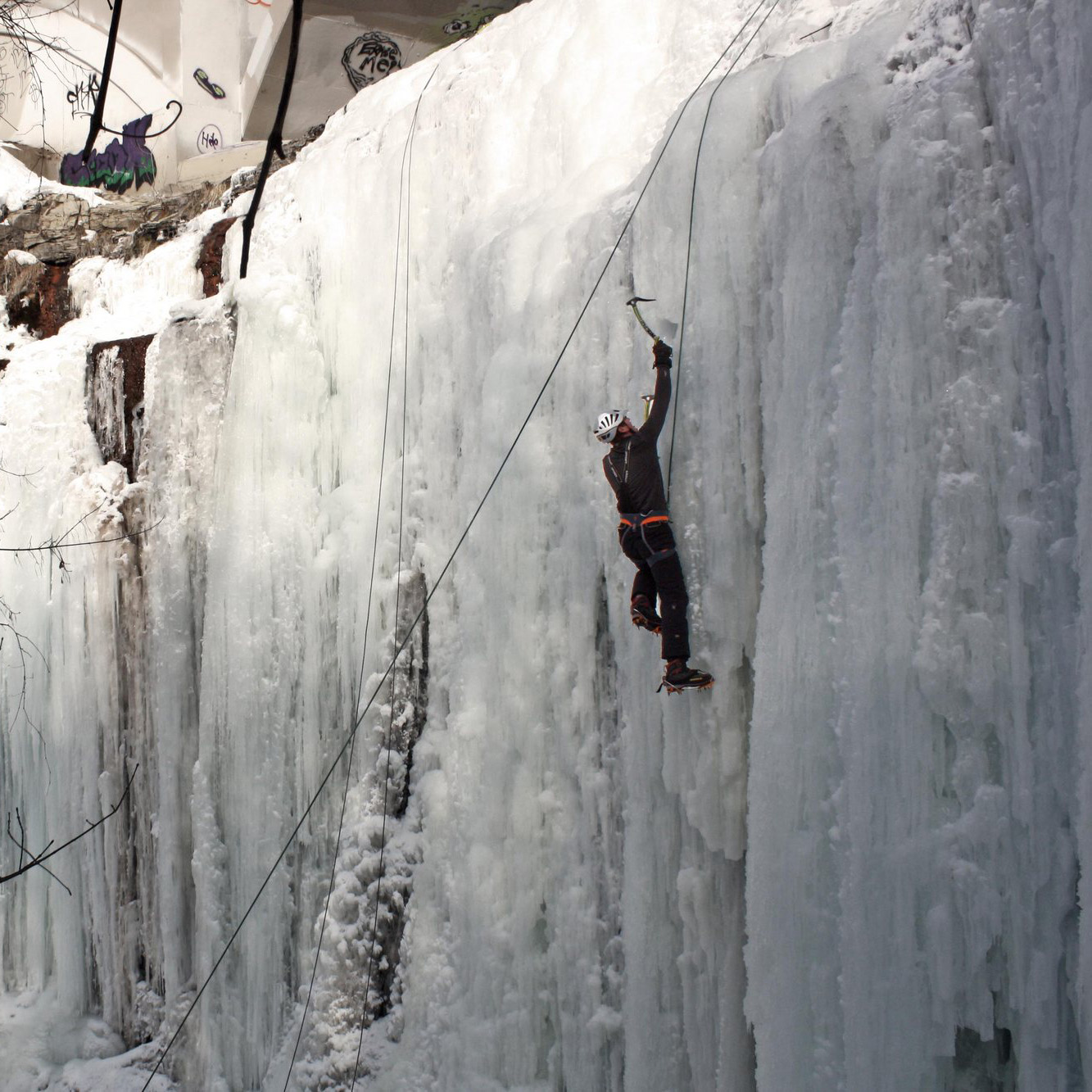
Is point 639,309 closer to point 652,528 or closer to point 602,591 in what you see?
point 652,528

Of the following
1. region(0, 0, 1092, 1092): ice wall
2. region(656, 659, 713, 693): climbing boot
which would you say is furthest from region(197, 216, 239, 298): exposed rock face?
region(656, 659, 713, 693): climbing boot

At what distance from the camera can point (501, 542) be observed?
14.1 feet

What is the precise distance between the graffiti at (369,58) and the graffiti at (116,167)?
2.43 metres

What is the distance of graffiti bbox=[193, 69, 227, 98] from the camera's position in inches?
463

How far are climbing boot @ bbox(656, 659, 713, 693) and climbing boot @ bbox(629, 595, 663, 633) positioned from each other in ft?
0.46

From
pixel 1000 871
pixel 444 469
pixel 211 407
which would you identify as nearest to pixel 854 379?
pixel 1000 871

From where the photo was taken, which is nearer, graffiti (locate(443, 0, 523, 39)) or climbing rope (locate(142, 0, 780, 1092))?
climbing rope (locate(142, 0, 780, 1092))

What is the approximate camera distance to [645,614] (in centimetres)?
344

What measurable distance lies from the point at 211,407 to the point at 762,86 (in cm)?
364

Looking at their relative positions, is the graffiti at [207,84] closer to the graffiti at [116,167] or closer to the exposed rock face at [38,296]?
the graffiti at [116,167]

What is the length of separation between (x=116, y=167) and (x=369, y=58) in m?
3.31

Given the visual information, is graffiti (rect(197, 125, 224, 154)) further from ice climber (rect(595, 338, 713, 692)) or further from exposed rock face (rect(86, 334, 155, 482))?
ice climber (rect(595, 338, 713, 692))

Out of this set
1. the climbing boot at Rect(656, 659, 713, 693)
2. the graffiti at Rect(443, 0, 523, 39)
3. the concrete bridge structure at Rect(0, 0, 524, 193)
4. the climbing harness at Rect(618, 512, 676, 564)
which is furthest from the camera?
the concrete bridge structure at Rect(0, 0, 524, 193)

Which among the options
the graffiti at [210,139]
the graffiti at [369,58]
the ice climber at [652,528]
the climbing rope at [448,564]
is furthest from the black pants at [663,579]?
the graffiti at [210,139]
